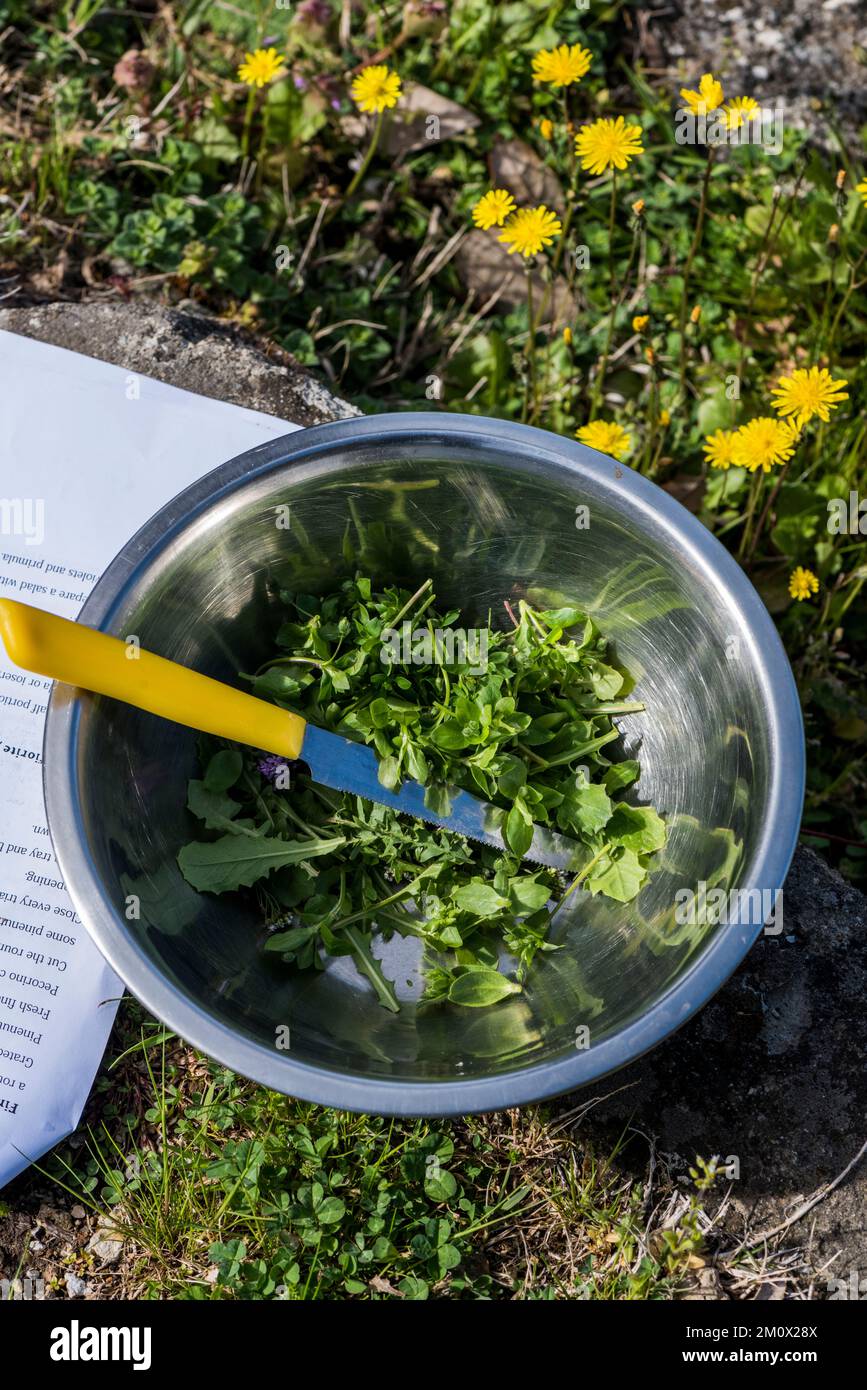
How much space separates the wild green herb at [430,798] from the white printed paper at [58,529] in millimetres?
389

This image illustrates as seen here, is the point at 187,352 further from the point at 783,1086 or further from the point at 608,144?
the point at 783,1086

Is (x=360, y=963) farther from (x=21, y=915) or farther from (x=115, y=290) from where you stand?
(x=115, y=290)

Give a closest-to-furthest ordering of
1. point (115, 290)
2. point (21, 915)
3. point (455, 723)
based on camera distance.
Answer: point (455, 723), point (21, 915), point (115, 290)

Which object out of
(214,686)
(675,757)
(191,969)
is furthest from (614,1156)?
(214,686)

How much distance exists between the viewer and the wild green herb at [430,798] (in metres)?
1.53

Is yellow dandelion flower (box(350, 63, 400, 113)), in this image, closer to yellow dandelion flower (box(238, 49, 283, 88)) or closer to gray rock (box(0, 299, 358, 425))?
yellow dandelion flower (box(238, 49, 283, 88))

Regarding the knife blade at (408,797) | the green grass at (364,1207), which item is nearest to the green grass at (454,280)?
the green grass at (364,1207)

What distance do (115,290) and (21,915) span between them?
122cm

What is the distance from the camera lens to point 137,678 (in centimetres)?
136

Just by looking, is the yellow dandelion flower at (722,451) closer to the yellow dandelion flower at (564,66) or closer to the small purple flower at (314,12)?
the yellow dandelion flower at (564,66)

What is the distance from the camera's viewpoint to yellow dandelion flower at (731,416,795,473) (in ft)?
5.83

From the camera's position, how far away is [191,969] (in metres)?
1.44

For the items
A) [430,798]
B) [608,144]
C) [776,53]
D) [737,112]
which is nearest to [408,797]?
[430,798]
